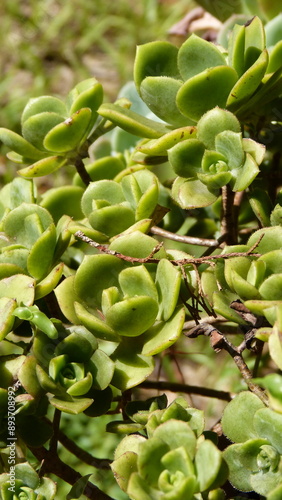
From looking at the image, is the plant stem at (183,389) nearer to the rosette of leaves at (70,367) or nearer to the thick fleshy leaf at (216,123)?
the rosette of leaves at (70,367)

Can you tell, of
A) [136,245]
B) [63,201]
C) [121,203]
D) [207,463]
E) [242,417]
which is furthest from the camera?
[63,201]

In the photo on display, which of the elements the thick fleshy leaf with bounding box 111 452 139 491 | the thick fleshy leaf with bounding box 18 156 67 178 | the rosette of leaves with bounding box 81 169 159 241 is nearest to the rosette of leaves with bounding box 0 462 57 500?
the thick fleshy leaf with bounding box 111 452 139 491

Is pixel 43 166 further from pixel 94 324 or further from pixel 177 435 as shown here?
pixel 177 435

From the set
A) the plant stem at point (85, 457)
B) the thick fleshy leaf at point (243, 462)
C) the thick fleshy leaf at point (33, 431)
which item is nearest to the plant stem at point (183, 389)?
the plant stem at point (85, 457)

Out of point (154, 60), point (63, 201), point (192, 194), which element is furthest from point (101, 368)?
point (154, 60)

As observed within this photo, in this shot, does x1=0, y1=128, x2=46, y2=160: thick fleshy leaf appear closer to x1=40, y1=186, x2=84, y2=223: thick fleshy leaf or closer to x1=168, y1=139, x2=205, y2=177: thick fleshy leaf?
x1=40, y1=186, x2=84, y2=223: thick fleshy leaf
